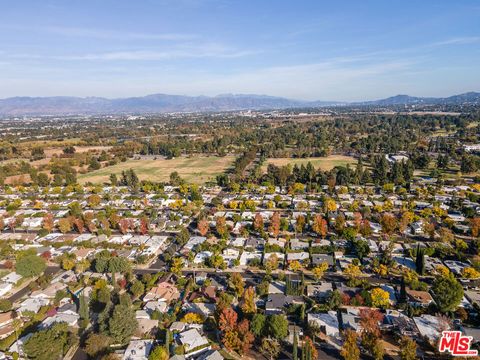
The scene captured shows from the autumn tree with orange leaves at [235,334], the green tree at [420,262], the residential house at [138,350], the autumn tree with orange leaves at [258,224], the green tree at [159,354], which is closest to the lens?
the green tree at [159,354]

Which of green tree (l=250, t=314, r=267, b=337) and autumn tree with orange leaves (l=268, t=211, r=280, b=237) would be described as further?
autumn tree with orange leaves (l=268, t=211, r=280, b=237)

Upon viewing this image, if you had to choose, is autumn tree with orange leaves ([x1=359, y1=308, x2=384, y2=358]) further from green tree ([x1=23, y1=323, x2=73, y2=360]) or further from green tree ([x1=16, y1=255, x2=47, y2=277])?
green tree ([x1=16, y1=255, x2=47, y2=277])

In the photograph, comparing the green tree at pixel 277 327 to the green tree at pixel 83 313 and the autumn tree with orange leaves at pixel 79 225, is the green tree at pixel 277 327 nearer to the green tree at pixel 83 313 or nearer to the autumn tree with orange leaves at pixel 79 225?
the green tree at pixel 83 313

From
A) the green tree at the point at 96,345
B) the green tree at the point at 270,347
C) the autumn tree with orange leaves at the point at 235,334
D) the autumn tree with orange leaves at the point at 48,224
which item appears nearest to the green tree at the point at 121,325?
the green tree at the point at 96,345

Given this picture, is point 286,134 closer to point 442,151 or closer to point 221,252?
point 442,151

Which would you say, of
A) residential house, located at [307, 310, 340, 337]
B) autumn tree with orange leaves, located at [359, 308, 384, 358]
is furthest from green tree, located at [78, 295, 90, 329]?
autumn tree with orange leaves, located at [359, 308, 384, 358]

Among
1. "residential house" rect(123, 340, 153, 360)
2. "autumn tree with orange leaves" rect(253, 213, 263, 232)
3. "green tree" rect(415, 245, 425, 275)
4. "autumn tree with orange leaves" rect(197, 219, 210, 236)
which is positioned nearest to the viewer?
"residential house" rect(123, 340, 153, 360)

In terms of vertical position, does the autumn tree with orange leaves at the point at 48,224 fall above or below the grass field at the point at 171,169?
above
